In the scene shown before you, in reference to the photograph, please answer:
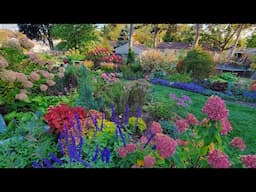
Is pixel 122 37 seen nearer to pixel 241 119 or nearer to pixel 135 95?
pixel 241 119

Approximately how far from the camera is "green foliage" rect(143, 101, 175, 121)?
9.65ft

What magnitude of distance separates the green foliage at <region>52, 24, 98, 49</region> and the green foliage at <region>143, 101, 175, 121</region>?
28.8 ft

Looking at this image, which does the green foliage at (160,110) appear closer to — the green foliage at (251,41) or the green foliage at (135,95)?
the green foliage at (135,95)

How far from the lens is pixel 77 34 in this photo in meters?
11.4

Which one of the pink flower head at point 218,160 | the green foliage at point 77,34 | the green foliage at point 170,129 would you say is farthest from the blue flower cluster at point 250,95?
the green foliage at point 77,34

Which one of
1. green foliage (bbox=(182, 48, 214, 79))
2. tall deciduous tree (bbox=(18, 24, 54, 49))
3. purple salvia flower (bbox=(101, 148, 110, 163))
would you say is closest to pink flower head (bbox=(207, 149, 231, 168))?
purple salvia flower (bbox=(101, 148, 110, 163))

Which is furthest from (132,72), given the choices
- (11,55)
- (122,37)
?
(122,37)

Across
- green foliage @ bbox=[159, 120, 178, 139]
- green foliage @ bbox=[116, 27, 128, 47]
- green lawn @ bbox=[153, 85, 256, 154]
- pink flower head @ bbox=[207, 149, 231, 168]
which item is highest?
pink flower head @ bbox=[207, 149, 231, 168]

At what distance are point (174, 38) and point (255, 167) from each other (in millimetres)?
22945

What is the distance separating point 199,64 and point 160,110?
15.2ft

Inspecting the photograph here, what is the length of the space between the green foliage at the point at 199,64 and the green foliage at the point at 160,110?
4.39 meters

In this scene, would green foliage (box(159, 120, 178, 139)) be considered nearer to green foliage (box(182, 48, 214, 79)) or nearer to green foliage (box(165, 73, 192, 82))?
green foliage (box(165, 73, 192, 82))
